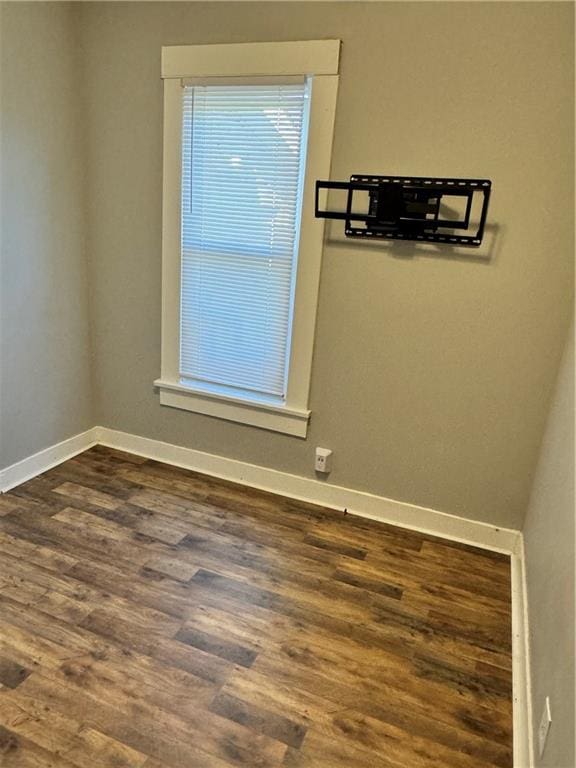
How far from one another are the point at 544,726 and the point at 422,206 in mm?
1819

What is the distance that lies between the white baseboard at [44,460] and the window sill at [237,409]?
1.90 feet

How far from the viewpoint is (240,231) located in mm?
2559

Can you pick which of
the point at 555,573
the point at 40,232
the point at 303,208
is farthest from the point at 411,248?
the point at 40,232

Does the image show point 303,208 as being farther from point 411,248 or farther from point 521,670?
point 521,670

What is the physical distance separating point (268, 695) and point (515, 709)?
789 mm

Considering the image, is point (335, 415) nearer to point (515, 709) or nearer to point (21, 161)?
point (515, 709)

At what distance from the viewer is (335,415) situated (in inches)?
104

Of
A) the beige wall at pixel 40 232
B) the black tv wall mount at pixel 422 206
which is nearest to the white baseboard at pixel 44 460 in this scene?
the beige wall at pixel 40 232

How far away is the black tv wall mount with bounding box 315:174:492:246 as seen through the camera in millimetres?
2111

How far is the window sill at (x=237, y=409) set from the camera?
2.71m

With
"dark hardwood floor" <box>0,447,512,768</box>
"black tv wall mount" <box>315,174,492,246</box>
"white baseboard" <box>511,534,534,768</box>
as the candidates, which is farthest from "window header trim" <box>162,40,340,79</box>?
"white baseboard" <box>511,534,534,768</box>

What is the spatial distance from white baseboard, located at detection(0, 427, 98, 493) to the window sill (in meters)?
0.58

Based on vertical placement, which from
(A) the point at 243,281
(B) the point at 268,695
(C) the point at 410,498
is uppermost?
(A) the point at 243,281

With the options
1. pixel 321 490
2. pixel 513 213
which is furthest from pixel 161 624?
pixel 513 213
